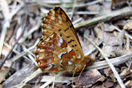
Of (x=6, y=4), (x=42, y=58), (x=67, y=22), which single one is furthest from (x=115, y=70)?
(x=6, y=4)

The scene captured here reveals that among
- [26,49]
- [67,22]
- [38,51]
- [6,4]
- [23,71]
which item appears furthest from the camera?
[6,4]

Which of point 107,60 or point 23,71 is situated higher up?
point 23,71

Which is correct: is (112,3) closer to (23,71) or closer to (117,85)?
(117,85)

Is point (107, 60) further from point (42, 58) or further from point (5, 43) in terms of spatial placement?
point (5, 43)

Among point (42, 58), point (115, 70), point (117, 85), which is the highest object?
point (42, 58)

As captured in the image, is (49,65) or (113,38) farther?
(113,38)

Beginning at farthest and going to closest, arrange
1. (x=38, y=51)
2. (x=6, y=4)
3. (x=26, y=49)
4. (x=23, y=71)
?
(x=6, y=4) → (x=26, y=49) → (x=23, y=71) → (x=38, y=51)
